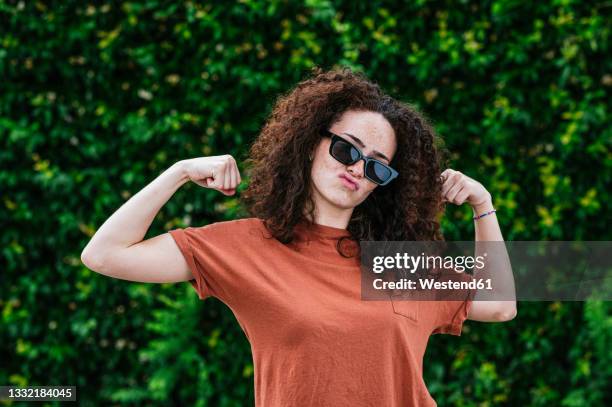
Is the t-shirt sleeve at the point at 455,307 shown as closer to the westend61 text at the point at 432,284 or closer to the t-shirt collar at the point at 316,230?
the westend61 text at the point at 432,284

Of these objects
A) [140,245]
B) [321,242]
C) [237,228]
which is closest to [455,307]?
[321,242]

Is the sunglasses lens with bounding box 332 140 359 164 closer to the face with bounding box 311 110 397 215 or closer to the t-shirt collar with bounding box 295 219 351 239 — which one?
the face with bounding box 311 110 397 215

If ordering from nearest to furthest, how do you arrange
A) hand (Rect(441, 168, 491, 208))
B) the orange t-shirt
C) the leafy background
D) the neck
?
the orange t-shirt, the neck, hand (Rect(441, 168, 491, 208)), the leafy background

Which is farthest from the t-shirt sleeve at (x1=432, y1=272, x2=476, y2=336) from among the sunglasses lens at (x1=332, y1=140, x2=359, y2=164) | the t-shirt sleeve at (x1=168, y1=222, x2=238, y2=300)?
the t-shirt sleeve at (x1=168, y1=222, x2=238, y2=300)

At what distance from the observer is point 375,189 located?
87.3 inches

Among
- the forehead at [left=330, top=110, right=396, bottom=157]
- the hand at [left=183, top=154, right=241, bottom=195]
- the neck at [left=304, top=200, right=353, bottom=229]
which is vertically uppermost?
the forehead at [left=330, top=110, right=396, bottom=157]

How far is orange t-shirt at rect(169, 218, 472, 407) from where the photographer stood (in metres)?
1.83

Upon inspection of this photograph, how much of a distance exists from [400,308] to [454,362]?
72.8 inches

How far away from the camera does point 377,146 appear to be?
2.03 meters

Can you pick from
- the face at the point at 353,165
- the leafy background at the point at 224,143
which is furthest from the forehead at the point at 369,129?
the leafy background at the point at 224,143

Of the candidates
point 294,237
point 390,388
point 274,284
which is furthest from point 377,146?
point 390,388

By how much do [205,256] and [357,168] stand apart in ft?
1.45

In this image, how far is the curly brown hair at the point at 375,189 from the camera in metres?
2.05

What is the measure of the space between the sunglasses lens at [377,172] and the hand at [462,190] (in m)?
0.28
